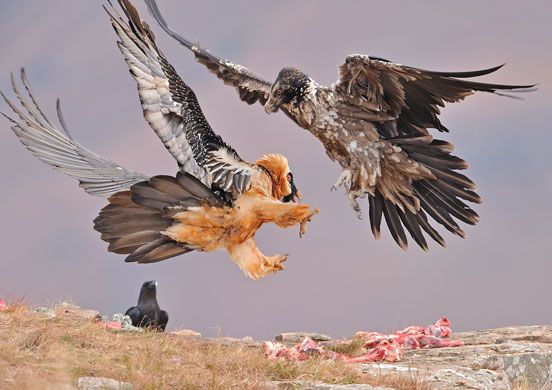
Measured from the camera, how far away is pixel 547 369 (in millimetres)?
8344

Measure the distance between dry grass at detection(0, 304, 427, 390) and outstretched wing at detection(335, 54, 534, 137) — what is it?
2868 mm

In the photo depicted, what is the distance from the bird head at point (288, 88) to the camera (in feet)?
29.2

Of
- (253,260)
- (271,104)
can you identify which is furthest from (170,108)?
(253,260)

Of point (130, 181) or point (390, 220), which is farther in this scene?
point (390, 220)

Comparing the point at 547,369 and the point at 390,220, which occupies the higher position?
the point at 390,220

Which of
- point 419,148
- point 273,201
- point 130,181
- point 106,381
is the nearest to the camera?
point 106,381

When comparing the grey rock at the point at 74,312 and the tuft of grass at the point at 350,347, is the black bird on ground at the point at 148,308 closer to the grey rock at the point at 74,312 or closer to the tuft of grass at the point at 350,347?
the grey rock at the point at 74,312

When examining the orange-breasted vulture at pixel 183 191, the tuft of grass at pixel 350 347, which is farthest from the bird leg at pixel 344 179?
the tuft of grass at pixel 350 347

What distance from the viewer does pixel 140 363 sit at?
6.31 metres

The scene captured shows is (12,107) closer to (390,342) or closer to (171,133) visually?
(171,133)

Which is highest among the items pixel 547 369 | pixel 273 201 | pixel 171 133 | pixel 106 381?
pixel 171 133

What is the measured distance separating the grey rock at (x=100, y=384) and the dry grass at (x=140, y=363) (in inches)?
3.3

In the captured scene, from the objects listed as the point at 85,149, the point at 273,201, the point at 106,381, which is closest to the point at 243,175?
the point at 273,201

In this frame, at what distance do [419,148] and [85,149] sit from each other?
3481 mm
